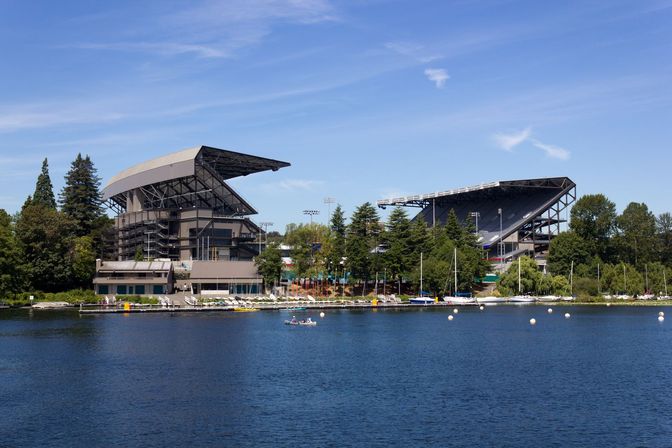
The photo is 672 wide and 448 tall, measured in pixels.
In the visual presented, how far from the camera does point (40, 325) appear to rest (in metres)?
93.3

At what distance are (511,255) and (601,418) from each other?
5197 inches

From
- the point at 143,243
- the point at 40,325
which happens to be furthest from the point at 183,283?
the point at 40,325

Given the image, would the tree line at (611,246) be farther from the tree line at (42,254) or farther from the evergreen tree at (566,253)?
the tree line at (42,254)

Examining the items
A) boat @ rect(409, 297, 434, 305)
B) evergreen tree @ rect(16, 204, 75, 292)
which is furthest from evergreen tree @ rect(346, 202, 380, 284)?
evergreen tree @ rect(16, 204, 75, 292)

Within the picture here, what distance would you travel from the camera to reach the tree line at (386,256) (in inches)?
5689

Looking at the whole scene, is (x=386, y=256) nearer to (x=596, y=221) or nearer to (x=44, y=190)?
(x=596, y=221)

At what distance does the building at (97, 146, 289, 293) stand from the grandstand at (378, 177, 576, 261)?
4052 centimetres

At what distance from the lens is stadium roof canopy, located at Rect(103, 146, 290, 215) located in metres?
146

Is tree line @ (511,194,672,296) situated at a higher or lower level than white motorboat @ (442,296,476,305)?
higher

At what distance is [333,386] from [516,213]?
134911mm

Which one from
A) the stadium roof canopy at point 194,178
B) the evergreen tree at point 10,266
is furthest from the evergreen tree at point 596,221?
the evergreen tree at point 10,266

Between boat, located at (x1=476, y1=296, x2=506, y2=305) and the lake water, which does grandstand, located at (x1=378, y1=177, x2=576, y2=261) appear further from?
the lake water

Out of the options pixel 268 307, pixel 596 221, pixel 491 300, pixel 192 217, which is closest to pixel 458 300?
pixel 491 300

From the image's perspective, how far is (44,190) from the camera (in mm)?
167000
